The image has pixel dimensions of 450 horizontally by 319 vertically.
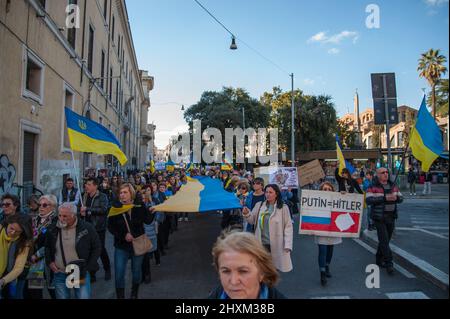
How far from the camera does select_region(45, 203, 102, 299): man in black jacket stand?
346cm

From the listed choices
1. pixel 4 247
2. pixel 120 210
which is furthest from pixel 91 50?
pixel 4 247

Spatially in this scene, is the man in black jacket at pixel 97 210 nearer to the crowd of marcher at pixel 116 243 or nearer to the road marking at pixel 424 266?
the crowd of marcher at pixel 116 243

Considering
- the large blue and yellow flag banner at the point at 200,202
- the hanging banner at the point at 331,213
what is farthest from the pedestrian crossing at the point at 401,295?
the large blue and yellow flag banner at the point at 200,202

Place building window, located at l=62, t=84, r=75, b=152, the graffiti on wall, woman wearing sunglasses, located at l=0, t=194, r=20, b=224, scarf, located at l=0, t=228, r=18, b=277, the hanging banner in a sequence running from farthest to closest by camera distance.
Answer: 1. building window, located at l=62, t=84, r=75, b=152
2. the graffiti on wall
3. the hanging banner
4. woman wearing sunglasses, located at l=0, t=194, r=20, b=224
5. scarf, located at l=0, t=228, r=18, b=277

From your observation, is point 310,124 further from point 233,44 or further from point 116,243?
point 116,243

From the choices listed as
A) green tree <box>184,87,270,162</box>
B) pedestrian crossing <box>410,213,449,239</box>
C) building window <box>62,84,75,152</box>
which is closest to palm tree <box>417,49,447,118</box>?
green tree <box>184,87,270,162</box>

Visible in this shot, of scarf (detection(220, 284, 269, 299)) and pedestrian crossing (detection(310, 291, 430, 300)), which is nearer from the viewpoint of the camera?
scarf (detection(220, 284, 269, 299))

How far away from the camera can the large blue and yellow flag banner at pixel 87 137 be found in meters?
6.02

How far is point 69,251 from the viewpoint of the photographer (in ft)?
11.6

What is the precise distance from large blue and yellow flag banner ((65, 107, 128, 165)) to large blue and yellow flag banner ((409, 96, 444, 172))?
5.76 m

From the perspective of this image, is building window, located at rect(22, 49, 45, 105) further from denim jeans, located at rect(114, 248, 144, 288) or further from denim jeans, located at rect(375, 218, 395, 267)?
denim jeans, located at rect(375, 218, 395, 267)

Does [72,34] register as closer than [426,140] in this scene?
No

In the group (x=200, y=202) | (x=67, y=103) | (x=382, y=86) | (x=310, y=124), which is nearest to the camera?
(x=200, y=202)

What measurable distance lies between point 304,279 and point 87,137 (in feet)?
16.0
